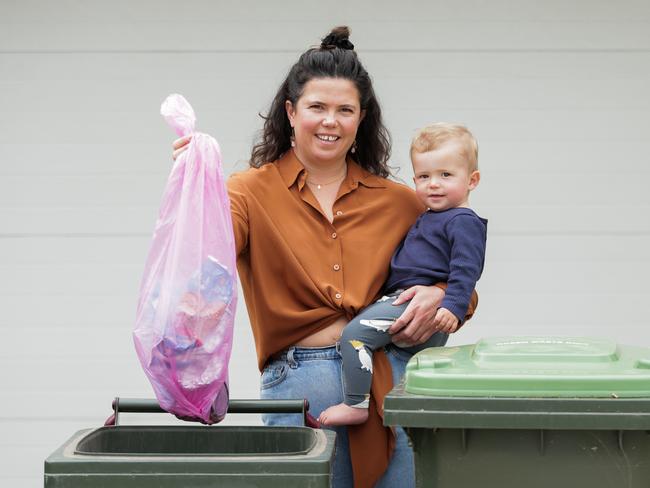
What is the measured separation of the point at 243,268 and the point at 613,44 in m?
2.96

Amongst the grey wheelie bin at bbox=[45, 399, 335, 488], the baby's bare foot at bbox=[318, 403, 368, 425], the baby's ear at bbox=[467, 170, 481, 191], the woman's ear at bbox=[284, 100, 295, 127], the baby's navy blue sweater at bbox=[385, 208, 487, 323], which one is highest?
the woman's ear at bbox=[284, 100, 295, 127]

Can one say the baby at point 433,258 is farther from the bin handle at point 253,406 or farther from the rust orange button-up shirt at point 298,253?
the bin handle at point 253,406

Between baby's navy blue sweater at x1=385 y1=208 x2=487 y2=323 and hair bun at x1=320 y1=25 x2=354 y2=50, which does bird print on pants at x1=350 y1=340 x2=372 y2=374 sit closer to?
baby's navy blue sweater at x1=385 y1=208 x2=487 y2=323

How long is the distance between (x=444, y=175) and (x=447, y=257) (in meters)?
0.26

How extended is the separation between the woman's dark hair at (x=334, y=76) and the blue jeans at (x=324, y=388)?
25.0 inches

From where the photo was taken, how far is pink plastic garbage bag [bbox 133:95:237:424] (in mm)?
3119

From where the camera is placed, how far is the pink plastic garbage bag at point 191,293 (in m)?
3.12

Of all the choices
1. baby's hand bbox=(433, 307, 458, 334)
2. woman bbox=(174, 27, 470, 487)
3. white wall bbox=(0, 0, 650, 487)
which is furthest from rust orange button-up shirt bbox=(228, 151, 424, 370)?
white wall bbox=(0, 0, 650, 487)

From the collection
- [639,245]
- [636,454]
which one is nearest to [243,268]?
[636,454]

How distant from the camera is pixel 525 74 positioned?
6012mm

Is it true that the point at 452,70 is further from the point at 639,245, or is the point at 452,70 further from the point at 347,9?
the point at 639,245

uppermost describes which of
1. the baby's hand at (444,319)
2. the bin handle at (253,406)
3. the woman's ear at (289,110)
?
the woman's ear at (289,110)

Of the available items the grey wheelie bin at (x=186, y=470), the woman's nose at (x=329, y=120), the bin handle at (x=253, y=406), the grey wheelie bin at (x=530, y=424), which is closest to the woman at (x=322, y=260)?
the woman's nose at (x=329, y=120)

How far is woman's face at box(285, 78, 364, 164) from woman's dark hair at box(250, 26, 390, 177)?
0.12 ft
